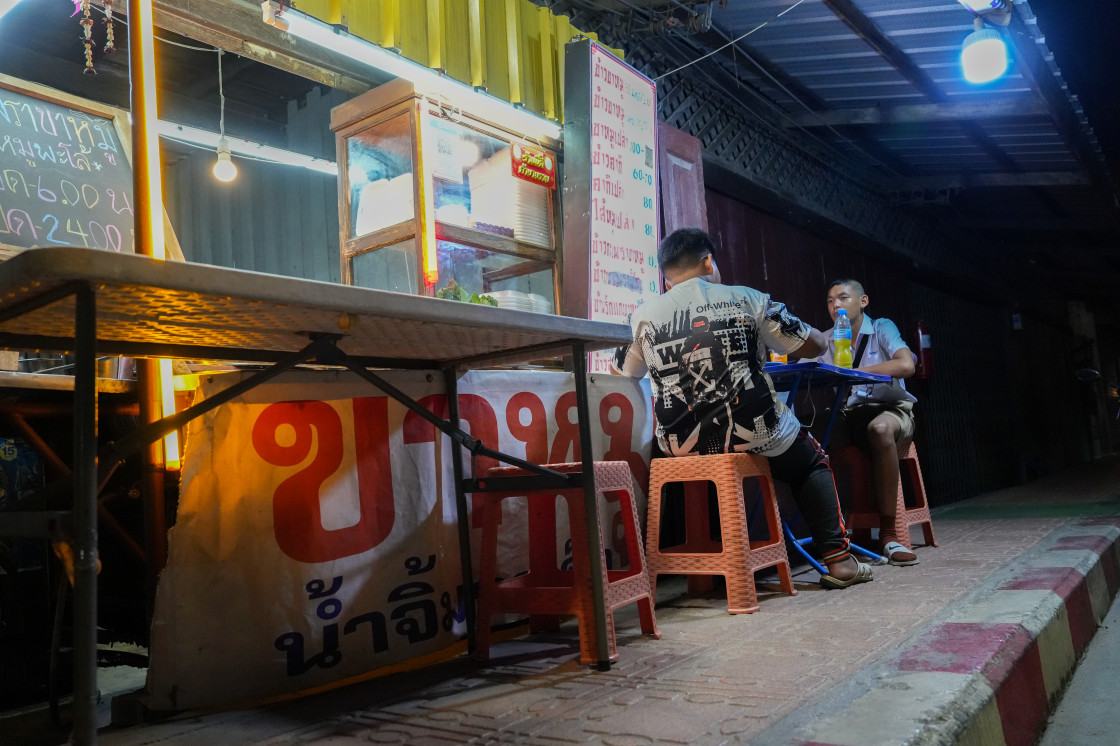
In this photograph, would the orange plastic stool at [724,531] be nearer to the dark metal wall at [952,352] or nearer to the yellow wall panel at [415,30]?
the yellow wall panel at [415,30]

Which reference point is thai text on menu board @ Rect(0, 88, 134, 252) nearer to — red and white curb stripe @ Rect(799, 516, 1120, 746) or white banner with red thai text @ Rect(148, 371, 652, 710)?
white banner with red thai text @ Rect(148, 371, 652, 710)

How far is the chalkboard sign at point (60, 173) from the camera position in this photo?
12.7 feet

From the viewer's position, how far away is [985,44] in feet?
18.8

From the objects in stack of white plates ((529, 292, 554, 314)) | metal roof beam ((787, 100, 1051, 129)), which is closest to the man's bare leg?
stack of white plates ((529, 292, 554, 314))

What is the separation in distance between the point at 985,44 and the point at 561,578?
5.08m

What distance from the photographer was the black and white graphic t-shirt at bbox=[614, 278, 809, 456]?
12.2 ft

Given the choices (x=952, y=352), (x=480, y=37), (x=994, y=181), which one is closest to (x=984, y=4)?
(x=480, y=37)

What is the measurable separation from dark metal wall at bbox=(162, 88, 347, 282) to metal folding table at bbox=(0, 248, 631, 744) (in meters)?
4.75

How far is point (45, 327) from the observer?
1995mm

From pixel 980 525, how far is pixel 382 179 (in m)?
5.18

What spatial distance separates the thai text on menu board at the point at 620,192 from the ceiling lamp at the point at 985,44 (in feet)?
7.54

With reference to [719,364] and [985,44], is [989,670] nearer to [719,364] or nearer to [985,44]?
[719,364]

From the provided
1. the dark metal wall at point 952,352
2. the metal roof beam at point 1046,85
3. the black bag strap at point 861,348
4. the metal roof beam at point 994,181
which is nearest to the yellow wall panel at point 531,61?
the dark metal wall at point 952,352

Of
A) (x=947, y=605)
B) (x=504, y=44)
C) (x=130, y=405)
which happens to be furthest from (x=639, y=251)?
(x=130, y=405)
